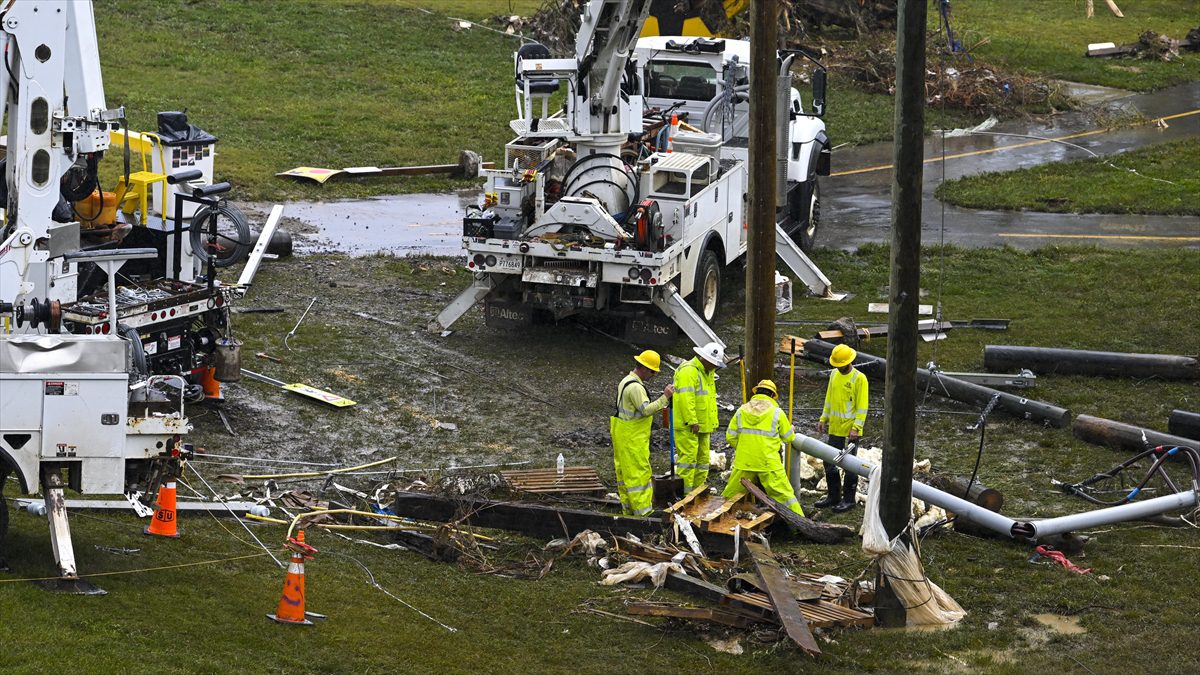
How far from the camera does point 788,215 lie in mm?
23047

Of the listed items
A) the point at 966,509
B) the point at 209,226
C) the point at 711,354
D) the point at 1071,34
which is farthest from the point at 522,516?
the point at 1071,34

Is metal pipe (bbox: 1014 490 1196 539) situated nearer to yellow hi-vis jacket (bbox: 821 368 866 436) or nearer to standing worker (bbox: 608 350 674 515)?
yellow hi-vis jacket (bbox: 821 368 866 436)

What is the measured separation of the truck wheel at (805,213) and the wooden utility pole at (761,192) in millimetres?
9583

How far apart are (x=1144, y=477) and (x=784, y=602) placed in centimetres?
509

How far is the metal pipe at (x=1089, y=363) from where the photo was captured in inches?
695

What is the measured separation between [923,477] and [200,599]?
6.69 m

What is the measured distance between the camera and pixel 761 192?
13.6 metres

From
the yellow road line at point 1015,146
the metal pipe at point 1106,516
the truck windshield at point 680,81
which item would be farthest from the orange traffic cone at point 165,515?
the yellow road line at point 1015,146

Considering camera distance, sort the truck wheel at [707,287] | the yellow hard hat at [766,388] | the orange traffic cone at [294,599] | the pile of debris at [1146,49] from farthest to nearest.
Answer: the pile of debris at [1146,49] < the truck wheel at [707,287] < the yellow hard hat at [766,388] < the orange traffic cone at [294,599]

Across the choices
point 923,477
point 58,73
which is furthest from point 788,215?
point 58,73

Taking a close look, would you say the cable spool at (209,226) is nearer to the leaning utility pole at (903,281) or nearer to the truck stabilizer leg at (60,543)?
the truck stabilizer leg at (60,543)

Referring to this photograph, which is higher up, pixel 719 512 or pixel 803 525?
pixel 719 512

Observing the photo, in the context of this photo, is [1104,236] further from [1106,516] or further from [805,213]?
[1106,516]

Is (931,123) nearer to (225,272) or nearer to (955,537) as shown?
(225,272)
